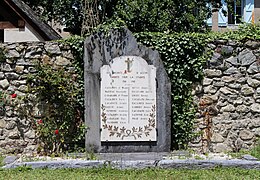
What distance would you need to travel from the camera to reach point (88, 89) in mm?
6449

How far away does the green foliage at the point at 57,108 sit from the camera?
6.61 meters

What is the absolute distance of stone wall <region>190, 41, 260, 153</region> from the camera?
6801mm

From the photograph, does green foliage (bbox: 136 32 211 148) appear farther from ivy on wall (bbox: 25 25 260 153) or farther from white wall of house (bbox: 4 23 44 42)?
white wall of house (bbox: 4 23 44 42)

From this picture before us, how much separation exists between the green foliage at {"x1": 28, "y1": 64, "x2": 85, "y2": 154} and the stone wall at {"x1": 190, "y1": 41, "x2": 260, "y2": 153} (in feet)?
7.11

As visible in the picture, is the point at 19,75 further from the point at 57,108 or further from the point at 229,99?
the point at 229,99

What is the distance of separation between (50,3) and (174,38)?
7374mm

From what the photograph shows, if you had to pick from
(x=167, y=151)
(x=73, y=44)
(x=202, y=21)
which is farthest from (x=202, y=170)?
(x=202, y=21)

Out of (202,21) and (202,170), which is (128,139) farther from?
(202,21)

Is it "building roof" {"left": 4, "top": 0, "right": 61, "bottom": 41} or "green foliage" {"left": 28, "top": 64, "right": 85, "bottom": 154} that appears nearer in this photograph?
"green foliage" {"left": 28, "top": 64, "right": 85, "bottom": 154}

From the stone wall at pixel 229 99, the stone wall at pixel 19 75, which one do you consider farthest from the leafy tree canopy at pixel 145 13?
the stone wall at pixel 229 99

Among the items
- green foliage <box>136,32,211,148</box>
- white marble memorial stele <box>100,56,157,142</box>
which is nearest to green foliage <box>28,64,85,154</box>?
white marble memorial stele <box>100,56,157,142</box>

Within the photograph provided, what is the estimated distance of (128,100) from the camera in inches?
A: 251

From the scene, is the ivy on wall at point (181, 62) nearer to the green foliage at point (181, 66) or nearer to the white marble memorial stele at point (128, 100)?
the green foliage at point (181, 66)

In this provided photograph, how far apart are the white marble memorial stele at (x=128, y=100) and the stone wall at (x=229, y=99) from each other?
3.17 ft
